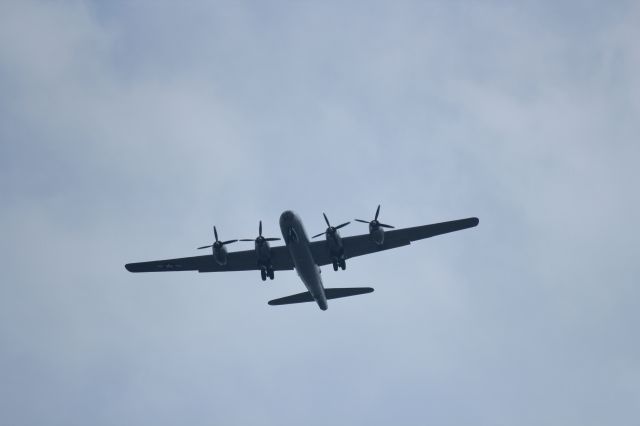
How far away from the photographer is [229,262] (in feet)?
170

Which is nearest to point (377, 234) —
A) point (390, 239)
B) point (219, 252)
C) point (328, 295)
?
point (390, 239)

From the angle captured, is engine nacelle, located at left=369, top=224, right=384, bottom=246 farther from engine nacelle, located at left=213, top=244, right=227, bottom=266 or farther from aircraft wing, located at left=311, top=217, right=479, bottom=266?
engine nacelle, located at left=213, top=244, right=227, bottom=266

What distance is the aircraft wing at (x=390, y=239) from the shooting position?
4938 cm

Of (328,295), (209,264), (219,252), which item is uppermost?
(209,264)

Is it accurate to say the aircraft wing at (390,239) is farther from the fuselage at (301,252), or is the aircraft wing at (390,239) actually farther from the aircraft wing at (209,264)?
the aircraft wing at (209,264)

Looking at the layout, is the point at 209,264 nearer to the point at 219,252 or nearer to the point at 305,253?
the point at 219,252

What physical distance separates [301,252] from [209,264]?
9.24 m

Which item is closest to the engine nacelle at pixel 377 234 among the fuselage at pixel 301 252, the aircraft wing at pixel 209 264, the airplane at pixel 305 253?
the airplane at pixel 305 253

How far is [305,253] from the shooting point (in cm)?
4722

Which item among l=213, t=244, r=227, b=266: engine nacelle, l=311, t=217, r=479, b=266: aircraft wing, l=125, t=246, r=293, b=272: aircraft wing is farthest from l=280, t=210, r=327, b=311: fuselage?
l=213, t=244, r=227, b=266: engine nacelle

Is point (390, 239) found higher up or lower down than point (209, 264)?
lower down

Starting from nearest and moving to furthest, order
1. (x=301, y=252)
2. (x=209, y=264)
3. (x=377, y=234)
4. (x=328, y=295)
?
(x=301, y=252) < (x=377, y=234) < (x=328, y=295) < (x=209, y=264)

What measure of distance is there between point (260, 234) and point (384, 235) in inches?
377

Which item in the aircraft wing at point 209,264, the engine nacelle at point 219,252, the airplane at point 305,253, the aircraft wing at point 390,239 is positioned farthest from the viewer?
the aircraft wing at point 209,264
